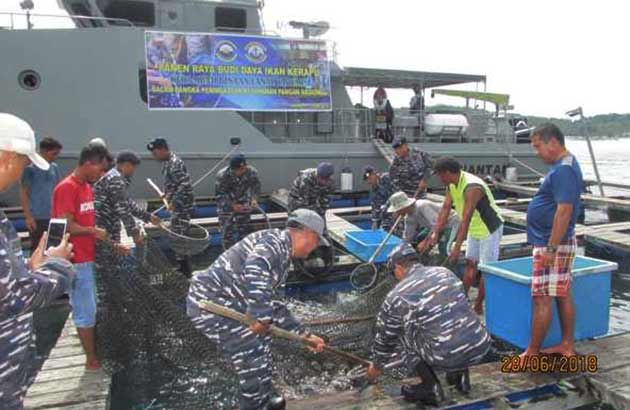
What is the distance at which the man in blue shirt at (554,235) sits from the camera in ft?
11.8

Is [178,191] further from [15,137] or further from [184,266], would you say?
[15,137]

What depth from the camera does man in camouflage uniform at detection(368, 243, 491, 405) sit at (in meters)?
3.21

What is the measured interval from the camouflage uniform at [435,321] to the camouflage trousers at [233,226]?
4195mm

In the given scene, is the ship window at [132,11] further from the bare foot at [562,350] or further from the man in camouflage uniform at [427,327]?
the bare foot at [562,350]

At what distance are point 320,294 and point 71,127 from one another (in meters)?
6.30

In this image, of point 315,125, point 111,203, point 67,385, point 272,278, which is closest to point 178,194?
point 111,203

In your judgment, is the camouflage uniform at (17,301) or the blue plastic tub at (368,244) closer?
the camouflage uniform at (17,301)

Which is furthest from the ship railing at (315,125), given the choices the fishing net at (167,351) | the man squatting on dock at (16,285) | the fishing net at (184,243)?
the man squatting on dock at (16,285)

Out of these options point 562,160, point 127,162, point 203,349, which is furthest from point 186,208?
point 562,160

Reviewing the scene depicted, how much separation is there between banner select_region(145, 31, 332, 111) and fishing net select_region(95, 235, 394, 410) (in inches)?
270

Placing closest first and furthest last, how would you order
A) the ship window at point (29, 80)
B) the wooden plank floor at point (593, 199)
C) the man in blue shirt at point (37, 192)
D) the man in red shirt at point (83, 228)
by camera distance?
the man in red shirt at point (83, 228) < the man in blue shirt at point (37, 192) < the ship window at point (29, 80) < the wooden plank floor at point (593, 199)

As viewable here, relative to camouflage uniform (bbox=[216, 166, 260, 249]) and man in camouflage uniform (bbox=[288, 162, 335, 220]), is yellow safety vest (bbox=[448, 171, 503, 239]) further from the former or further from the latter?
camouflage uniform (bbox=[216, 166, 260, 249])

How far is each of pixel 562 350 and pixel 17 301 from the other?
3.64 metres
